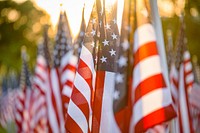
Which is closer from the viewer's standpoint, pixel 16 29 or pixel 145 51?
pixel 145 51

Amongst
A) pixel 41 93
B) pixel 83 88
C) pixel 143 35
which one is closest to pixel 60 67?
pixel 41 93

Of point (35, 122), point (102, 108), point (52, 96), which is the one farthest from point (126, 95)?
point (35, 122)

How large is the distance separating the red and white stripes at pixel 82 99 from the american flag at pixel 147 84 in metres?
0.63

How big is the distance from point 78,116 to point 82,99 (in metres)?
0.20

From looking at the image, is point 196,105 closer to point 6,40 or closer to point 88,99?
point 88,99

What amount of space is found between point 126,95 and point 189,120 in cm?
478

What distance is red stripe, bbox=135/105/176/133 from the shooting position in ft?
22.1

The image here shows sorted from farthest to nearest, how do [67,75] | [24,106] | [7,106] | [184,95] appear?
[7,106]
[24,106]
[67,75]
[184,95]

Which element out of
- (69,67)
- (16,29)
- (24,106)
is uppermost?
(16,29)

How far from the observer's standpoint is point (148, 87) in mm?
6949

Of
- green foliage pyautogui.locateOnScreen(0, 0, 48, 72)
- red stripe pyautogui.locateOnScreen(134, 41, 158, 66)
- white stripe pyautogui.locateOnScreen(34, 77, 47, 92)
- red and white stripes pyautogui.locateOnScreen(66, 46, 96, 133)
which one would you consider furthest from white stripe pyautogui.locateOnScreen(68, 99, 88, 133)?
green foliage pyautogui.locateOnScreen(0, 0, 48, 72)

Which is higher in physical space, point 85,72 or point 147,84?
point 85,72

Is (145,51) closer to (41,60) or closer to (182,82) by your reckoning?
(182,82)

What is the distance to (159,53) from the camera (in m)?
7.08
